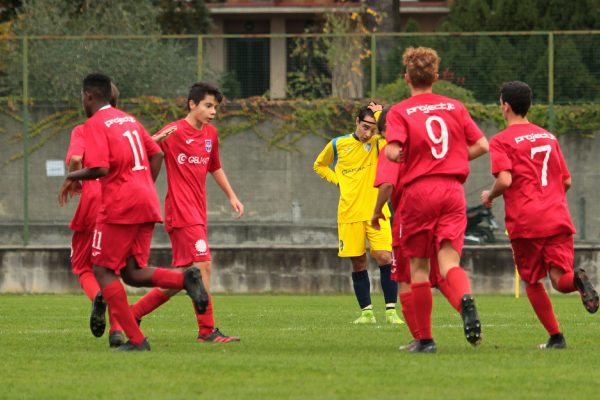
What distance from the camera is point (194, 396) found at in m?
8.04

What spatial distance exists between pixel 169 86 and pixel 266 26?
2666 cm

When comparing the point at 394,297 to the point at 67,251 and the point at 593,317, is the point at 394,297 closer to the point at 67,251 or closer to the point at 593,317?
the point at 593,317

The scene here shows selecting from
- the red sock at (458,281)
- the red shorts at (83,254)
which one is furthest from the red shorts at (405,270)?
the red shorts at (83,254)

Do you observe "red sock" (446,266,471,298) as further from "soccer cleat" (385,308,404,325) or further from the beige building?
the beige building

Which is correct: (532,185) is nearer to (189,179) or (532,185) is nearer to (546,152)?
(546,152)

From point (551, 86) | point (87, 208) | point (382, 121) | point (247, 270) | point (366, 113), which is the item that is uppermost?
point (551, 86)

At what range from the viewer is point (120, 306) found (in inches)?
418

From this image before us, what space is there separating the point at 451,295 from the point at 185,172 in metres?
2.91

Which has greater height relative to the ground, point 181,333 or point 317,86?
point 317,86

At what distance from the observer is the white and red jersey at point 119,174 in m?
10.6

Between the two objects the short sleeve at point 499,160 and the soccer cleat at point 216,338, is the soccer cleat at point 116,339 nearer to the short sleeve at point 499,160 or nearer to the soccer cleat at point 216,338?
the soccer cleat at point 216,338

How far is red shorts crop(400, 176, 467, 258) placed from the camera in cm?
1024

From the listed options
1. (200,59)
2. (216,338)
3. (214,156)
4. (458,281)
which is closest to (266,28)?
(200,59)

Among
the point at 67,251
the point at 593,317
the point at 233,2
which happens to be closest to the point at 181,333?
the point at 593,317
